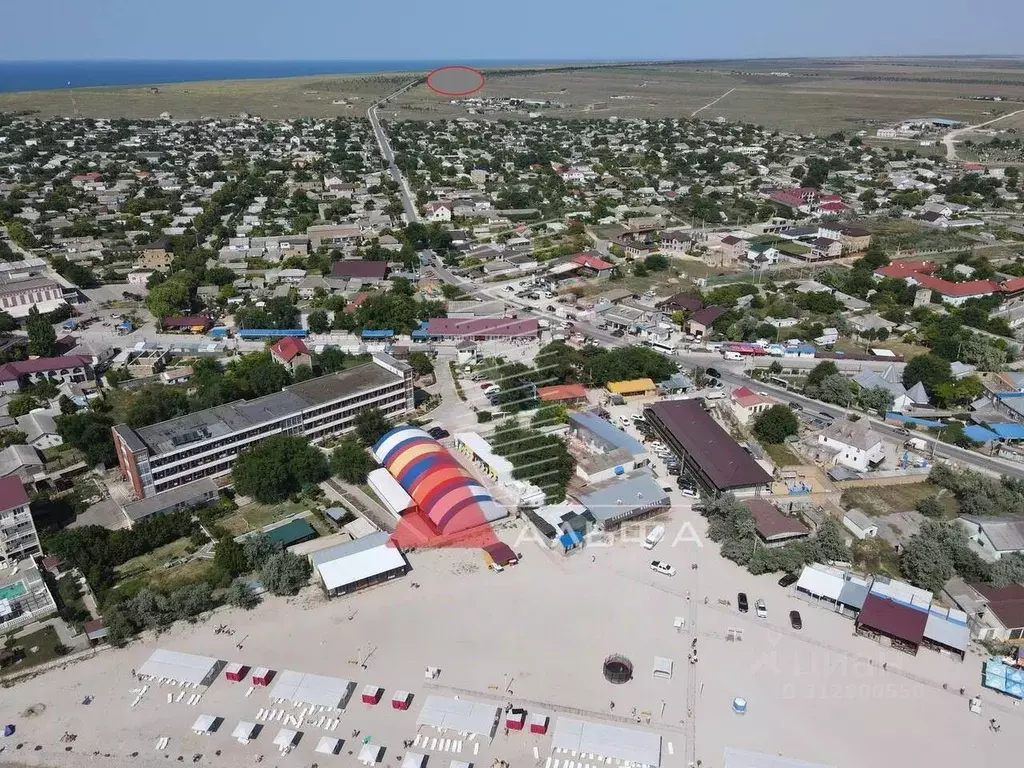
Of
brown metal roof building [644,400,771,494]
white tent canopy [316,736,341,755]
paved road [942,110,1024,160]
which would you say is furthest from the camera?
paved road [942,110,1024,160]

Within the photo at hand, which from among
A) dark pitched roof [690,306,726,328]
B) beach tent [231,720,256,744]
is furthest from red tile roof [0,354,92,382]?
dark pitched roof [690,306,726,328]

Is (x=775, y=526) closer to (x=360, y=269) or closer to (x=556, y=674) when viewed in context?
(x=556, y=674)

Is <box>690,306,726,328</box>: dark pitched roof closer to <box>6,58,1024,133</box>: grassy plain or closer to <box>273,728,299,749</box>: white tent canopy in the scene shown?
<box>273,728,299,749</box>: white tent canopy

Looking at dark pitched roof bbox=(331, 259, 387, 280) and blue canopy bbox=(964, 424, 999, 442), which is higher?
dark pitched roof bbox=(331, 259, 387, 280)

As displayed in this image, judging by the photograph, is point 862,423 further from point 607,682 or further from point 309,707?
point 309,707

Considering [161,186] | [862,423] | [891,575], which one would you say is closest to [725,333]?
[862,423]

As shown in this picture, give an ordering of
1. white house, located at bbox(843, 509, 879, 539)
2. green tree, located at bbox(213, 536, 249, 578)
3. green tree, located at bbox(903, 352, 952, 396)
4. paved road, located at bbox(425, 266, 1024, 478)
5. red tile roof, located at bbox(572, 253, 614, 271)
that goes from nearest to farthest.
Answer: green tree, located at bbox(213, 536, 249, 578)
white house, located at bbox(843, 509, 879, 539)
paved road, located at bbox(425, 266, 1024, 478)
green tree, located at bbox(903, 352, 952, 396)
red tile roof, located at bbox(572, 253, 614, 271)

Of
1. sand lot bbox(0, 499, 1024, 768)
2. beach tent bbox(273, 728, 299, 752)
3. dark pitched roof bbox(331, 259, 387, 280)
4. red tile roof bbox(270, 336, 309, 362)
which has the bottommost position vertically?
sand lot bbox(0, 499, 1024, 768)
